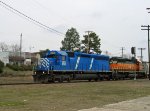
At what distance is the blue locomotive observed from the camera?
37.7 m

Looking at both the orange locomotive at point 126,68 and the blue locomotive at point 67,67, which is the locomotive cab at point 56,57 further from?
the orange locomotive at point 126,68

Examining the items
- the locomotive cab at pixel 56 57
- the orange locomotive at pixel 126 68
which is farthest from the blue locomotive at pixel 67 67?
the orange locomotive at pixel 126 68

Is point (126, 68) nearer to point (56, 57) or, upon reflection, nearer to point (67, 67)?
point (67, 67)

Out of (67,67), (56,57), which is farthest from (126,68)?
(56,57)

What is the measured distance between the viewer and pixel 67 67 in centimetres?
4019

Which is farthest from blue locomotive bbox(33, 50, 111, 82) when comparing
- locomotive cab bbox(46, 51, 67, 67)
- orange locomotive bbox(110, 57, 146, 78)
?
orange locomotive bbox(110, 57, 146, 78)

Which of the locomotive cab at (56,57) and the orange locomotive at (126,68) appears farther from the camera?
the orange locomotive at (126,68)

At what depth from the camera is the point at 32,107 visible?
14.9 m

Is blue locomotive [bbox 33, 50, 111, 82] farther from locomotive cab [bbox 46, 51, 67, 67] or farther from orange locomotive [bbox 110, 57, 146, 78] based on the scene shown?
orange locomotive [bbox 110, 57, 146, 78]

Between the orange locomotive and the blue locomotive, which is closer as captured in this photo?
the blue locomotive

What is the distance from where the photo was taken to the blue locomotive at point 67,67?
37.7m

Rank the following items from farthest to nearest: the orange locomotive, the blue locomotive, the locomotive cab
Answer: the orange locomotive → the locomotive cab → the blue locomotive

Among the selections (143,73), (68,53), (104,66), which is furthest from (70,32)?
(68,53)

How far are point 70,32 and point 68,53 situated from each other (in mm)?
84222
